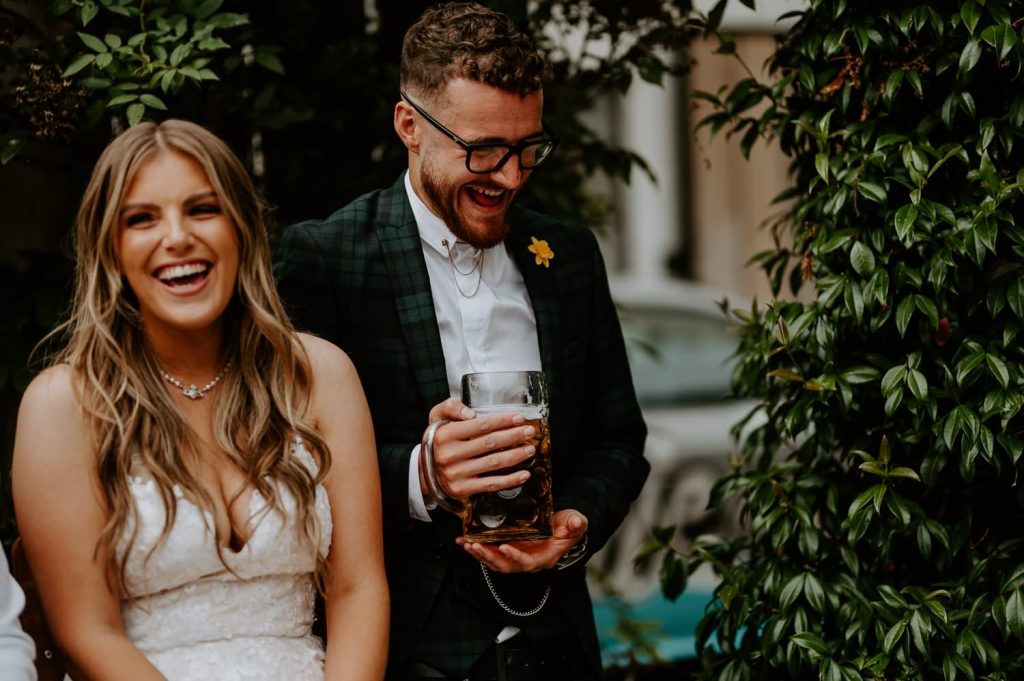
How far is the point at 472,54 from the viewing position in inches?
103

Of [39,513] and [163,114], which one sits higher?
[163,114]

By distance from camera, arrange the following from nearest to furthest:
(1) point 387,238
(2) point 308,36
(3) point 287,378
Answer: (3) point 287,378 < (1) point 387,238 < (2) point 308,36

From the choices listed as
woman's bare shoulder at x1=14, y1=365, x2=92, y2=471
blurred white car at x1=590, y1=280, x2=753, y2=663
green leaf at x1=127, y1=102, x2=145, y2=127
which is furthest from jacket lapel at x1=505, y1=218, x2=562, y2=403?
blurred white car at x1=590, y1=280, x2=753, y2=663

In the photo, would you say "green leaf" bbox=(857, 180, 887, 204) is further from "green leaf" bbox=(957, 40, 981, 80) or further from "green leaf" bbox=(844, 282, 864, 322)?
"green leaf" bbox=(957, 40, 981, 80)

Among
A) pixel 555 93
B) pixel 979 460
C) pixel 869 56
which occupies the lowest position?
pixel 979 460

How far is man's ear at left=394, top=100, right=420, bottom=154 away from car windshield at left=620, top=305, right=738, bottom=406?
14.8 feet

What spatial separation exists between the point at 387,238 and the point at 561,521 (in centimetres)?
69

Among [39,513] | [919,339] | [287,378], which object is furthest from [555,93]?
[39,513]

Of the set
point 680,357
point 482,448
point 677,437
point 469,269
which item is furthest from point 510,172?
point 680,357

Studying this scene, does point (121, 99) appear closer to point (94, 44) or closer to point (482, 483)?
point (94, 44)

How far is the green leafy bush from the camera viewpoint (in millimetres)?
2816

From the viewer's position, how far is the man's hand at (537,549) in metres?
2.49

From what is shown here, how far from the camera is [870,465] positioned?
2.90 metres

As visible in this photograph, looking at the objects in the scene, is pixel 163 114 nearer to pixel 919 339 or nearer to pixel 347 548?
pixel 347 548
